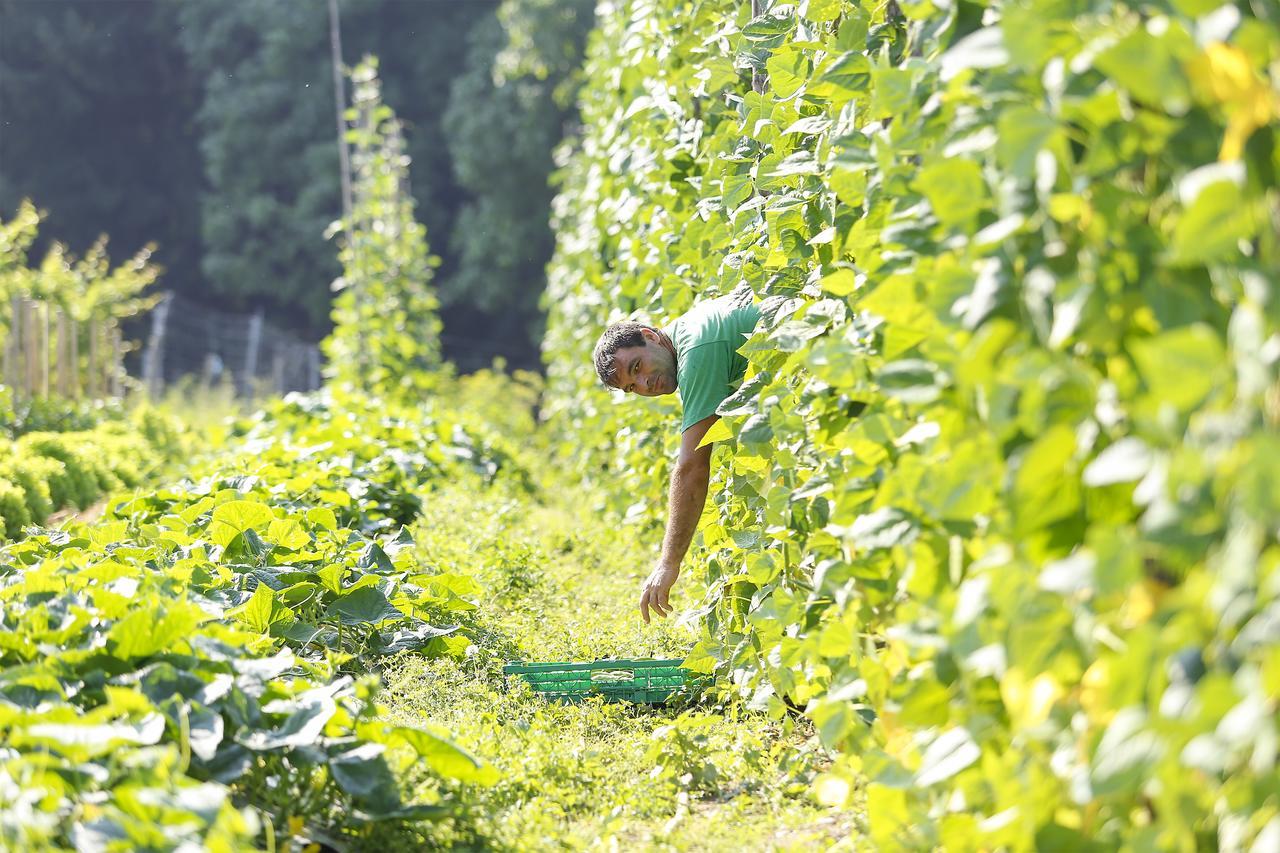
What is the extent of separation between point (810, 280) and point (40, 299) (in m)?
11.5

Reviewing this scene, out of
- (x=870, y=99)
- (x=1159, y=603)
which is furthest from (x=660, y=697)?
(x=1159, y=603)

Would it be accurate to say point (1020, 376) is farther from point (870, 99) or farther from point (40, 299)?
point (40, 299)

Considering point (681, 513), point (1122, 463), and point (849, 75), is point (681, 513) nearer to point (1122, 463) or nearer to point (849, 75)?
point (849, 75)

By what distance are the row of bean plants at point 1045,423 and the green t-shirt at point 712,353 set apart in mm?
699

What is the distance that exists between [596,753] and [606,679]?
549mm

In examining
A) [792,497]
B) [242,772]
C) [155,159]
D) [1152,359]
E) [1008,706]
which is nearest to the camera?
[1152,359]

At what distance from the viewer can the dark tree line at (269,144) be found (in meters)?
25.3

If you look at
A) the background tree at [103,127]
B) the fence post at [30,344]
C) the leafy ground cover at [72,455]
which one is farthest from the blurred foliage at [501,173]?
the fence post at [30,344]

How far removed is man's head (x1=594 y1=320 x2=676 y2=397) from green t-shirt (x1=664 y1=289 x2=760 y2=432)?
328 mm

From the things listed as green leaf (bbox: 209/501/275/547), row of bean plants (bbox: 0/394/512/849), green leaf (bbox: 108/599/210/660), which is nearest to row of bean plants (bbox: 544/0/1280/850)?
row of bean plants (bbox: 0/394/512/849)

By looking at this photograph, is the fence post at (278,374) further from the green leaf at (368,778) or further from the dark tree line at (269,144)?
the green leaf at (368,778)

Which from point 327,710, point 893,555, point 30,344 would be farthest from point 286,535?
point 30,344

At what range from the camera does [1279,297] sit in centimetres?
144

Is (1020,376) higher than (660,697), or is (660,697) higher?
(1020,376)
